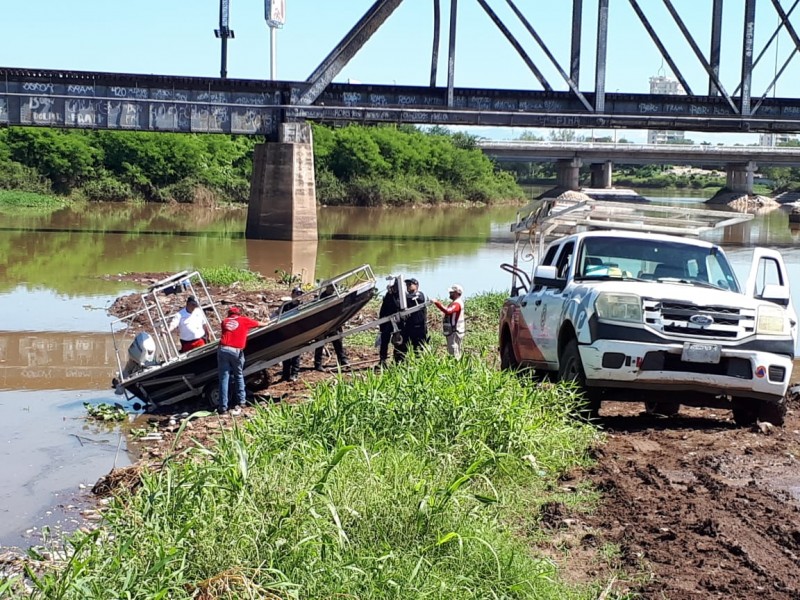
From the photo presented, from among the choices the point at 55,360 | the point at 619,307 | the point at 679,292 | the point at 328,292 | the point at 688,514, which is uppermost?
the point at 679,292

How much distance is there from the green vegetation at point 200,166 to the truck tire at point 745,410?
64778mm

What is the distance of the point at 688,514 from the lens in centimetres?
836

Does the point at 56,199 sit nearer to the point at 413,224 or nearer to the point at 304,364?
the point at 413,224

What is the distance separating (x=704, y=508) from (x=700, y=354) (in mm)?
2989

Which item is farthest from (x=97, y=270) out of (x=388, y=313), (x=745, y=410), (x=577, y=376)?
(x=745, y=410)

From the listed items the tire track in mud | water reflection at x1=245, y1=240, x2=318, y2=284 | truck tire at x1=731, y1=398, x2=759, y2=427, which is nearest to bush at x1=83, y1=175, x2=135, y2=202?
water reflection at x1=245, y1=240, x2=318, y2=284

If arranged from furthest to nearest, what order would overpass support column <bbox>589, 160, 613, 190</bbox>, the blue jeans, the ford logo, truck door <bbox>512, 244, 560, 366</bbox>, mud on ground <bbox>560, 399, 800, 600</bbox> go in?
overpass support column <bbox>589, 160, 613, 190</bbox>
the blue jeans
truck door <bbox>512, 244, 560, 366</bbox>
the ford logo
mud on ground <bbox>560, 399, 800, 600</bbox>

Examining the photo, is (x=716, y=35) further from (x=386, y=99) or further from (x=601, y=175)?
(x=601, y=175)

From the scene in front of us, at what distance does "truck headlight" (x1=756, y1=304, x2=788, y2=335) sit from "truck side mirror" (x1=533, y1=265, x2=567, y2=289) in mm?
2021

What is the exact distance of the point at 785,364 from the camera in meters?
11.4

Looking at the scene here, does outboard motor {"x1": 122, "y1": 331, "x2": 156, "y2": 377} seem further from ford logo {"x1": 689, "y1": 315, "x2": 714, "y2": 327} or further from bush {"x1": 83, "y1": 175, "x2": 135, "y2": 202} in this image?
bush {"x1": 83, "y1": 175, "x2": 135, "y2": 202}

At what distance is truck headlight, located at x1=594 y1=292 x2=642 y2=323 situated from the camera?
1135cm

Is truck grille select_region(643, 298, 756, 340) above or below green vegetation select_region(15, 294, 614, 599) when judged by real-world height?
above

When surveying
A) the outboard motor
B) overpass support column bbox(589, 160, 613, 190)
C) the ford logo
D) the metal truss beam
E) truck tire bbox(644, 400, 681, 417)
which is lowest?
truck tire bbox(644, 400, 681, 417)
